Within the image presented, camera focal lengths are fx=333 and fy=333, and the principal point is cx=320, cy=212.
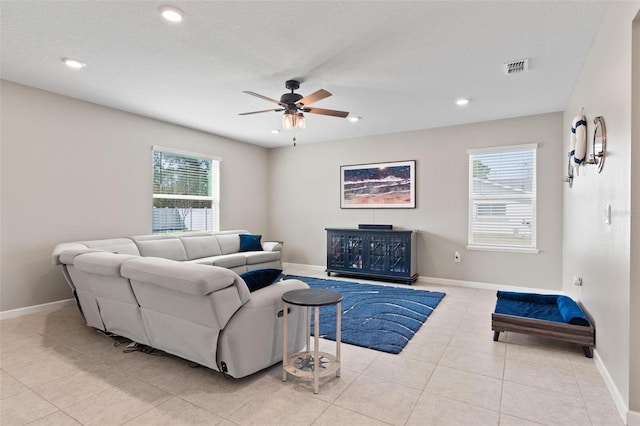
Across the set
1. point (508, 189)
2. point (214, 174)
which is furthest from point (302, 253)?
point (508, 189)

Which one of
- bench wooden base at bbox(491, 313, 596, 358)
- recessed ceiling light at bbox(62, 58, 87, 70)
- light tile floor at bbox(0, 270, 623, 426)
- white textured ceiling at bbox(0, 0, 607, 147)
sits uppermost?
white textured ceiling at bbox(0, 0, 607, 147)

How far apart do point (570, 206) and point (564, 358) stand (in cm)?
195

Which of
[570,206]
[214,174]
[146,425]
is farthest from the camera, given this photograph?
[214,174]

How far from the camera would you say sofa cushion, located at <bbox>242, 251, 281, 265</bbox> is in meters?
5.32

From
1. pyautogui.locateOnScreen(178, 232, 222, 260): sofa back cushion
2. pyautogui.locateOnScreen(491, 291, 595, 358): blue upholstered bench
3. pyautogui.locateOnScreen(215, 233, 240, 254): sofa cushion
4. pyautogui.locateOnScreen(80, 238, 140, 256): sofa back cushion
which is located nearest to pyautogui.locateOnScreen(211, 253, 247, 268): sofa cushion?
pyautogui.locateOnScreen(178, 232, 222, 260): sofa back cushion

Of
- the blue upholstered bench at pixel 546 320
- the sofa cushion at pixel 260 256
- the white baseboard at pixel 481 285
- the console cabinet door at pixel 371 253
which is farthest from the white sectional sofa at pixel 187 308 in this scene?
the white baseboard at pixel 481 285

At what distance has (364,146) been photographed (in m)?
6.18

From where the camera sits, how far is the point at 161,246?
15.5ft

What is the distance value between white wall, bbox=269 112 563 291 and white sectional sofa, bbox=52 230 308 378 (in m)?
3.55

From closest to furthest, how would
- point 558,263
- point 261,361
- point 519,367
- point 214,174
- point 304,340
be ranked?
point 261,361 → point 519,367 → point 304,340 → point 558,263 → point 214,174

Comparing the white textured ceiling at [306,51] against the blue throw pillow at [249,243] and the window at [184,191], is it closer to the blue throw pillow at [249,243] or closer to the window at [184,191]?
the window at [184,191]

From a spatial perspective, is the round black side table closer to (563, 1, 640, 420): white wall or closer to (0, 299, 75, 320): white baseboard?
(563, 1, 640, 420): white wall

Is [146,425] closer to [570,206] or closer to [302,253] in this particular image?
[570,206]

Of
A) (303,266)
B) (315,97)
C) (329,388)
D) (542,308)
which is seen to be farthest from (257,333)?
(303,266)
